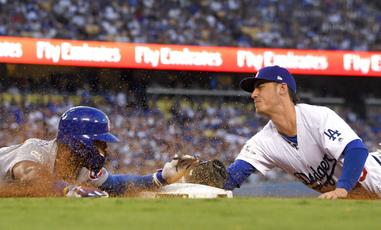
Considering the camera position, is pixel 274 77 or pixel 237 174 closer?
pixel 274 77

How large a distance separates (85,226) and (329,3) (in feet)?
63.2

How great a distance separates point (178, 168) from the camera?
6.46 meters

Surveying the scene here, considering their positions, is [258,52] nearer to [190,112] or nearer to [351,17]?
[190,112]

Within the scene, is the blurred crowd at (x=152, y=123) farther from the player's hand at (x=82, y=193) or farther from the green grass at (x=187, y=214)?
the green grass at (x=187, y=214)

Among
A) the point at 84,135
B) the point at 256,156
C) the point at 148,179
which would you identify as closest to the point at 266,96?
the point at 256,156

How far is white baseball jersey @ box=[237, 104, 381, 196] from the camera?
5.70m

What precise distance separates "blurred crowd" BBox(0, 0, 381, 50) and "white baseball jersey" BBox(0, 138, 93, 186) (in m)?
11.0

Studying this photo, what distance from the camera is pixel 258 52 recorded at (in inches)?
722

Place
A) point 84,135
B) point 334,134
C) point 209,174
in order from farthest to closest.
A: point 209,174 < point 84,135 < point 334,134

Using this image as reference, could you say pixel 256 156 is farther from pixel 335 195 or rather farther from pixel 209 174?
pixel 335 195

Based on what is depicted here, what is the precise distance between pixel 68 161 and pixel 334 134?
78.8 inches

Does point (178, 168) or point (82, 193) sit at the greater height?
point (82, 193)

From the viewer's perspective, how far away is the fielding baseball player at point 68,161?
557cm

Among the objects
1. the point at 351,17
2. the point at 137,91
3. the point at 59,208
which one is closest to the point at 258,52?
the point at 137,91
